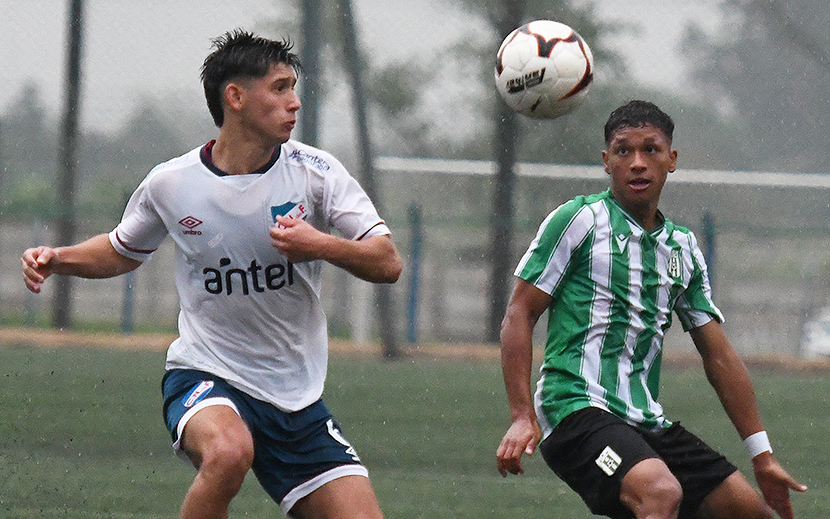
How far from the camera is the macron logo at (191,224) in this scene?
11.9 feet

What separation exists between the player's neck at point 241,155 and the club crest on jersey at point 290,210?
147mm

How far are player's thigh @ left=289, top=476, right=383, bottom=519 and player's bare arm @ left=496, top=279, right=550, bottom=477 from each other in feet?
1.24

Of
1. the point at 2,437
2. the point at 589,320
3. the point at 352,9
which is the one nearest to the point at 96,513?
the point at 2,437

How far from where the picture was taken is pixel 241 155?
3.69 metres

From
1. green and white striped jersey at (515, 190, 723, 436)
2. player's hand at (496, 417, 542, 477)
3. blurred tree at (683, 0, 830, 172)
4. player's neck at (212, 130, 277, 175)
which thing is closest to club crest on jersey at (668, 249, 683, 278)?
green and white striped jersey at (515, 190, 723, 436)

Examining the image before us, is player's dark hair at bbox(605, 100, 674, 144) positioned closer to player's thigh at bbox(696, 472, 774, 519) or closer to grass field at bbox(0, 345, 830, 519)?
player's thigh at bbox(696, 472, 774, 519)

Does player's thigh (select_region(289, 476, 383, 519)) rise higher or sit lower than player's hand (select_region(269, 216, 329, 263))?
lower

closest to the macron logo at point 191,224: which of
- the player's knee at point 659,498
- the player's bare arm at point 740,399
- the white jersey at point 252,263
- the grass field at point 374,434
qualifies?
Answer: the white jersey at point 252,263

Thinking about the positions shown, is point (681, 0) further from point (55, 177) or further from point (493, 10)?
point (55, 177)

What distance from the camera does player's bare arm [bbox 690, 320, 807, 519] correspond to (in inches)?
148

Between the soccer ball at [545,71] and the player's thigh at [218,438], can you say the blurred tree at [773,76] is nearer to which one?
the soccer ball at [545,71]

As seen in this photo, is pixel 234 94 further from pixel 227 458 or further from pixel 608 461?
pixel 608 461

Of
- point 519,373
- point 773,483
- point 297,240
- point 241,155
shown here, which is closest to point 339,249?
point 297,240

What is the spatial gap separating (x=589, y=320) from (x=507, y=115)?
4436mm
